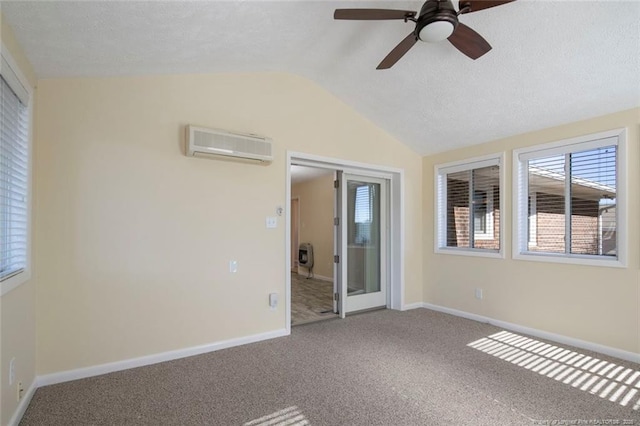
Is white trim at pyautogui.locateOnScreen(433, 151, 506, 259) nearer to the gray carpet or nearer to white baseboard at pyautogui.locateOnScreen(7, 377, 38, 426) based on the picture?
the gray carpet

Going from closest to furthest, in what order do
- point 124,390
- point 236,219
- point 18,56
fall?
1. point 18,56
2. point 124,390
3. point 236,219

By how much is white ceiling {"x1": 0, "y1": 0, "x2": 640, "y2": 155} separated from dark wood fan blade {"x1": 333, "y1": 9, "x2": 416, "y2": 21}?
1.79ft

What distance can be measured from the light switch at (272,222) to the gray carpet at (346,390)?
1.29m

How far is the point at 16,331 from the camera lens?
207cm

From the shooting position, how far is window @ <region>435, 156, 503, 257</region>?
13.8 feet

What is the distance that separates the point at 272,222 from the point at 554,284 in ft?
10.7

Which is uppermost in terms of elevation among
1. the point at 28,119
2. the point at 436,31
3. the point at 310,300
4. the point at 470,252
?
the point at 436,31

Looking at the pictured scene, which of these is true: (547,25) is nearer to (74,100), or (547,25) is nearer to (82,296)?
(74,100)

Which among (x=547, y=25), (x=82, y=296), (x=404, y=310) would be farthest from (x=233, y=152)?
(x=404, y=310)

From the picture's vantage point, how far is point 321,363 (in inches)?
115

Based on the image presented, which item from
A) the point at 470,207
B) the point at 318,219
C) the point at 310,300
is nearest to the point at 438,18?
the point at 470,207

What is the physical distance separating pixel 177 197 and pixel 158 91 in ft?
3.36

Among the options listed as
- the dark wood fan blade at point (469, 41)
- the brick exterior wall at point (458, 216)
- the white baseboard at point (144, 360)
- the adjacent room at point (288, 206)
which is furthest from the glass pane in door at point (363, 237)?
the dark wood fan blade at point (469, 41)

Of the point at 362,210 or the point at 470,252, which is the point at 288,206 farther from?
the point at 470,252
